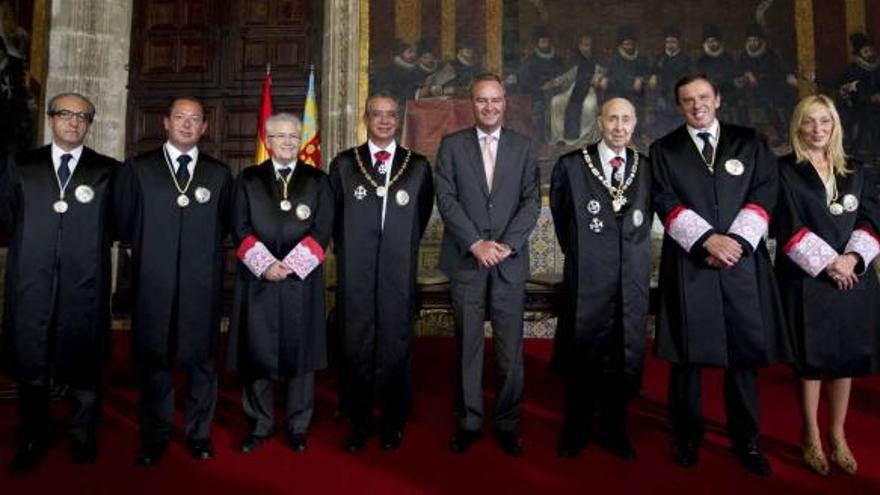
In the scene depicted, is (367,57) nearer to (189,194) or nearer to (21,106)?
(21,106)

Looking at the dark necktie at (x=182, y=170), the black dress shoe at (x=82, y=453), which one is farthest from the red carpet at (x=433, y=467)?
the dark necktie at (x=182, y=170)

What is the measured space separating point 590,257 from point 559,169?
0.56 m

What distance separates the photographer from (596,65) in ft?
28.7

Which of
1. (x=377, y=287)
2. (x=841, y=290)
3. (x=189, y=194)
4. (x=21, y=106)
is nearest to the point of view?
(x=841, y=290)

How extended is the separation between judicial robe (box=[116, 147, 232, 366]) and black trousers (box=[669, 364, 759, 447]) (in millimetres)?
2567

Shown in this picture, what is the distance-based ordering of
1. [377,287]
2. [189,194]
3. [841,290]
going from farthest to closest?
[377,287], [189,194], [841,290]

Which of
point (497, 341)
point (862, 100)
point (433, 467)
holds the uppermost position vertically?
point (862, 100)

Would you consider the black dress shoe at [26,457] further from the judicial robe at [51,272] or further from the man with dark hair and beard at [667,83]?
the man with dark hair and beard at [667,83]

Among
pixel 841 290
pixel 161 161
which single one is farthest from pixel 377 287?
pixel 841 290

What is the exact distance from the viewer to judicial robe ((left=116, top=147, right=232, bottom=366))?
332 centimetres

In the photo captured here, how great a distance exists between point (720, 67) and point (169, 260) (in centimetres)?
795

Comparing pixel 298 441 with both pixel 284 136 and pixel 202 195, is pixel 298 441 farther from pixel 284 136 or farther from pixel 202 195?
pixel 284 136

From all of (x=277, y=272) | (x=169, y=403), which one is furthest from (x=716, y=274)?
(x=169, y=403)

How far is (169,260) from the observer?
334 cm
